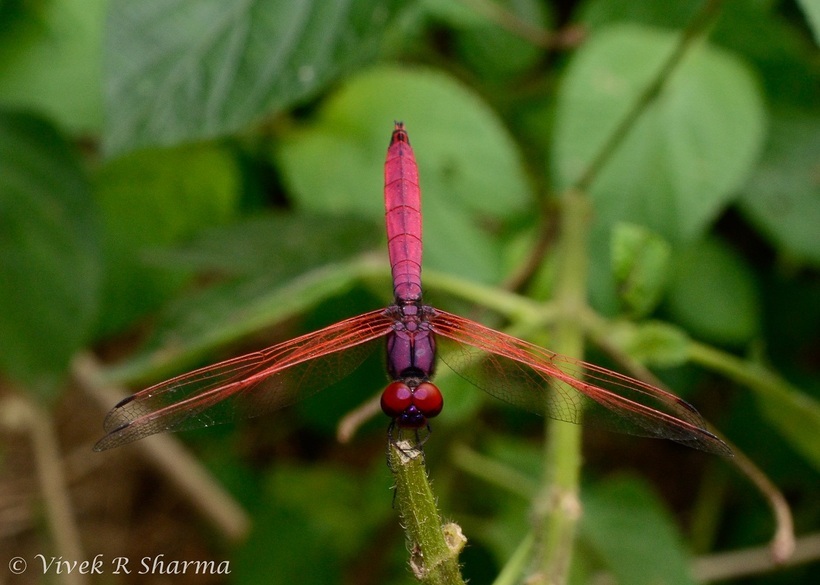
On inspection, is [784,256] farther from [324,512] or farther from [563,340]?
[324,512]

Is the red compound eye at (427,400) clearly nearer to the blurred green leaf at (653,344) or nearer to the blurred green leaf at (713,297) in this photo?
the blurred green leaf at (653,344)

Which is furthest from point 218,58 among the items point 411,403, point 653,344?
point 653,344

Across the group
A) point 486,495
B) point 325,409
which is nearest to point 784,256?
point 486,495

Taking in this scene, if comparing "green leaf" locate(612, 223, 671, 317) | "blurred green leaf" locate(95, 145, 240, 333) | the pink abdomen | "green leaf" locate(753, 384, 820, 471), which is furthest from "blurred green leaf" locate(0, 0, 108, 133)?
"green leaf" locate(753, 384, 820, 471)

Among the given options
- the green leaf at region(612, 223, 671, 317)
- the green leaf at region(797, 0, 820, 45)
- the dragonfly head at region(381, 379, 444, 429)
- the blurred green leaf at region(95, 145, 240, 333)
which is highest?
the blurred green leaf at region(95, 145, 240, 333)

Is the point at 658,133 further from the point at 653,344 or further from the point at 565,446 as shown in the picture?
the point at 565,446

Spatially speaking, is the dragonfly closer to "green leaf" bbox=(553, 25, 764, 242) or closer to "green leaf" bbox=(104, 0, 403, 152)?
"green leaf" bbox=(104, 0, 403, 152)

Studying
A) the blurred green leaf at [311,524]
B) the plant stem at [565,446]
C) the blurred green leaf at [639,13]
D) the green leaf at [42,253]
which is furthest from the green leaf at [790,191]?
the green leaf at [42,253]
